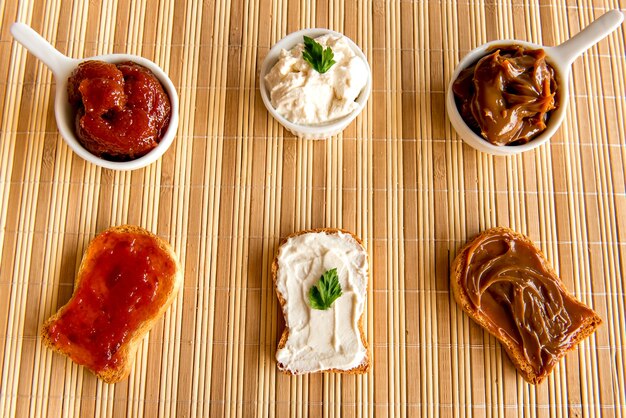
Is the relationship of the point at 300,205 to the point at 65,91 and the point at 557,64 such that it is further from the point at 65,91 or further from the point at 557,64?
the point at 557,64

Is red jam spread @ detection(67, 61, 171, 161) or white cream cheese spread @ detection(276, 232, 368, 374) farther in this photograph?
white cream cheese spread @ detection(276, 232, 368, 374)

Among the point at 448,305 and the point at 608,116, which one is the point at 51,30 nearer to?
the point at 448,305

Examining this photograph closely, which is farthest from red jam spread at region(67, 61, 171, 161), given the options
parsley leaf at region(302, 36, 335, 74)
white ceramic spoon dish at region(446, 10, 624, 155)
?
white ceramic spoon dish at region(446, 10, 624, 155)

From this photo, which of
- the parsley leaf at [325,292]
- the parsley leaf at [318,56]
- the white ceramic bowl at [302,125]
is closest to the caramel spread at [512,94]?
the white ceramic bowl at [302,125]

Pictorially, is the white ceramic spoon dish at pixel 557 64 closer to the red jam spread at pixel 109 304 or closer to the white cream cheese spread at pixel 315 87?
the white cream cheese spread at pixel 315 87

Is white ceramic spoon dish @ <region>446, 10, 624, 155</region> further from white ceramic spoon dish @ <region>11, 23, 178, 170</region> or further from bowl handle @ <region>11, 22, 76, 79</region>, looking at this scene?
bowl handle @ <region>11, 22, 76, 79</region>
